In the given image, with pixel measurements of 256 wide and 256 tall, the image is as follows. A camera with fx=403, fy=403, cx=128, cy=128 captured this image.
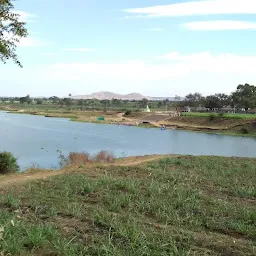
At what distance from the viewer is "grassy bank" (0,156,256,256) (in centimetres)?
437

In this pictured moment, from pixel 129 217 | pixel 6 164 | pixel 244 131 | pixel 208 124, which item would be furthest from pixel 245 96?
pixel 129 217

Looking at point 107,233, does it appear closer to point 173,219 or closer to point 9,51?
point 173,219

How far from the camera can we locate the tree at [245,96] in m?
85.8

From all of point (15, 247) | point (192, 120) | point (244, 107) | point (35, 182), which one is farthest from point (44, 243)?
point (244, 107)

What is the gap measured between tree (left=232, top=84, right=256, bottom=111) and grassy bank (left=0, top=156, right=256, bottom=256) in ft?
263

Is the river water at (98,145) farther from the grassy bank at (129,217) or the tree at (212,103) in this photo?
the tree at (212,103)

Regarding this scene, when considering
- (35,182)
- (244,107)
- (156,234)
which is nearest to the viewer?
(156,234)

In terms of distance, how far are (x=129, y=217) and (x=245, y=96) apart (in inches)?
3473

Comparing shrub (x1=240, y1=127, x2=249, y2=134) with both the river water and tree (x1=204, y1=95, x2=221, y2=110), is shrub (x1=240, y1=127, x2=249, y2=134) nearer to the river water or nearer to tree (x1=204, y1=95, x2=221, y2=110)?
the river water

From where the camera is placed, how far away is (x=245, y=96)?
89.4 m

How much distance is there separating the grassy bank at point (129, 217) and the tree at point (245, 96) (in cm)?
8017

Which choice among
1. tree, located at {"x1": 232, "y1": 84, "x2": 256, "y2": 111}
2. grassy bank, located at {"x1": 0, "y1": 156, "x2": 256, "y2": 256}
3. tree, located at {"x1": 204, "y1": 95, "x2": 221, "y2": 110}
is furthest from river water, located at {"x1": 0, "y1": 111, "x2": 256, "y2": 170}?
tree, located at {"x1": 204, "y1": 95, "x2": 221, "y2": 110}

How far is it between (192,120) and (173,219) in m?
74.0

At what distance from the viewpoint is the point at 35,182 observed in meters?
8.28
